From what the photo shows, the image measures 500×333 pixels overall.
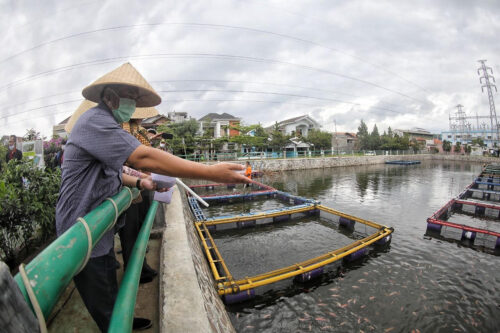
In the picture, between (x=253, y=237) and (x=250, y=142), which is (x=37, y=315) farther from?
(x=250, y=142)

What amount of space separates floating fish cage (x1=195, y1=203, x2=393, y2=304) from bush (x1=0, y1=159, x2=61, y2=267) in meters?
3.21

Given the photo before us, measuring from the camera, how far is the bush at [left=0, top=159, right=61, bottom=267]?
305 cm

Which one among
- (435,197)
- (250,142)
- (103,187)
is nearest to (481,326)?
(103,187)

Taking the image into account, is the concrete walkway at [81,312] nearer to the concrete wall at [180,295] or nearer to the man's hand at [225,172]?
the concrete wall at [180,295]

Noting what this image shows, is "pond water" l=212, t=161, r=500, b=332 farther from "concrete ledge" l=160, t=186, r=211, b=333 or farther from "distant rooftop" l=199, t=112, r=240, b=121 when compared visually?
"distant rooftop" l=199, t=112, r=240, b=121

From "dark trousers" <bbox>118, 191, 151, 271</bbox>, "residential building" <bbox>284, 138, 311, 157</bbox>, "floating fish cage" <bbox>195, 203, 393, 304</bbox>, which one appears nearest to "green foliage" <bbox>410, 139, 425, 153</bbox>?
"residential building" <bbox>284, 138, 311, 157</bbox>

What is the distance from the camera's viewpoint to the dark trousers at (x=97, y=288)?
138 cm

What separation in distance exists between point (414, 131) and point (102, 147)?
275 ft

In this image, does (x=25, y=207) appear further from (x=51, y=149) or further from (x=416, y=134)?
(x=416, y=134)

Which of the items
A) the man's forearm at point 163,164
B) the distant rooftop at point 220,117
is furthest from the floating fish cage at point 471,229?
the distant rooftop at point 220,117

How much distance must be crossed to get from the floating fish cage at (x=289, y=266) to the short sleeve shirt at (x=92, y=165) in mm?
4082

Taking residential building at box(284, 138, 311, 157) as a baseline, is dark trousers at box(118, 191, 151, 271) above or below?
below

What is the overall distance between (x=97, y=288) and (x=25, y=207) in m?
2.80

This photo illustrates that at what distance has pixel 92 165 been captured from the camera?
4.42 feet
